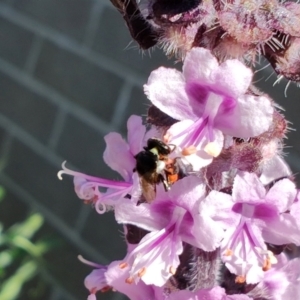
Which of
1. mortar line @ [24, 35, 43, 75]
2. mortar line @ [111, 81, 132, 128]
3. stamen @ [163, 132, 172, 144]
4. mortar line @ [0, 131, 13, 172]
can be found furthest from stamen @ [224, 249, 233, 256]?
mortar line @ [0, 131, 13, 172]

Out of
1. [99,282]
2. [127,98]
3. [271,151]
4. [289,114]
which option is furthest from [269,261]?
[127,98]

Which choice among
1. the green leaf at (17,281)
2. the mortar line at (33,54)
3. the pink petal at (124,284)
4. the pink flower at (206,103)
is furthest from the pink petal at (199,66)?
the mortar line at (33,54)

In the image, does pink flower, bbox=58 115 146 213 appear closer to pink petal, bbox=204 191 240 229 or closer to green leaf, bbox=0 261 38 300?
pink petal, bbox=204 191 240 229

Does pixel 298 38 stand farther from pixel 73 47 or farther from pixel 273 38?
pixel 73 47

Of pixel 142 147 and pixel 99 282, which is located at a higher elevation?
pixel 142 147

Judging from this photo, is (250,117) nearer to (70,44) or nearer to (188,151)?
(188,151)
